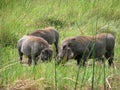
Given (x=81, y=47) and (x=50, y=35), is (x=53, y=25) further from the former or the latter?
(x=81, y=47)

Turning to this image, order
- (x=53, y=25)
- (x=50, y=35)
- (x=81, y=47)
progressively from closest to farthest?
(x=81, y=47), (x=50, y=35), (x=53, y=25)

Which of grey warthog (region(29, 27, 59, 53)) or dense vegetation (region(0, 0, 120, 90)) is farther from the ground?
dense vegetation (region(0, 0, 120, 90))

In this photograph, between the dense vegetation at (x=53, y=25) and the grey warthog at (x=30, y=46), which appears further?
the grey warthog at (x=30, y=46)

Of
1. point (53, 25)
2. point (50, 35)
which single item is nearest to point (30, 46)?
point (50, 35)

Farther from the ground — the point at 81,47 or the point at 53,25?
the point at 81,47

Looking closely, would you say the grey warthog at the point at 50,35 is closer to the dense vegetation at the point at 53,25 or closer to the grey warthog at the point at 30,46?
the dense vegetation at the point at 53,25

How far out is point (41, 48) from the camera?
21.9 feet

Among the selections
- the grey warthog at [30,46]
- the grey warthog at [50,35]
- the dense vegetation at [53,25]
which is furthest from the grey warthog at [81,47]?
the grey warthog at [50,35]

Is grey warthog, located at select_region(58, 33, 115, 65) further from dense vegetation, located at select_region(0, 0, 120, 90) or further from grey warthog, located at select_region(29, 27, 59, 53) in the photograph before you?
grey warthog, located at select_region(29, 27, 59, 53)

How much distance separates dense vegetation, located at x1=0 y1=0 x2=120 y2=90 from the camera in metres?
3.53

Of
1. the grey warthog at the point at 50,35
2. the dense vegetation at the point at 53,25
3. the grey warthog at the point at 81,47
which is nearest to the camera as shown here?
the dense vegetation at the point at 53,25

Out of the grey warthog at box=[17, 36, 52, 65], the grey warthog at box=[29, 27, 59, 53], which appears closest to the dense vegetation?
the grey warthog at box=[17, 36, 52, 65]

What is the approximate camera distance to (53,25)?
927 centimetres

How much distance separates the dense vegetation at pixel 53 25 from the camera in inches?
139
